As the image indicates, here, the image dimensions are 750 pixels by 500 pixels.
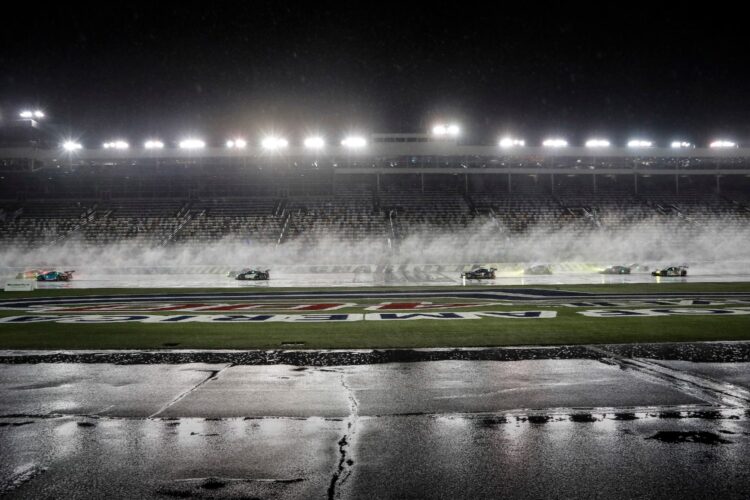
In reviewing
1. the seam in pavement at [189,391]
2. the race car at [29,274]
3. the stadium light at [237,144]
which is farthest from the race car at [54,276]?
the seam in pavement at [189,391]

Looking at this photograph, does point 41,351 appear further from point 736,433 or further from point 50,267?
point 50,267

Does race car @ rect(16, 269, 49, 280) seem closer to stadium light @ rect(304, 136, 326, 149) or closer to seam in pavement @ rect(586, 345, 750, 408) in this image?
stadium light @ rect(304, 136, 326, 149)

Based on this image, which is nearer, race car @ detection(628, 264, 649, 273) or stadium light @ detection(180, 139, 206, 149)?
race car @ detection(628, 264, 649, 273)

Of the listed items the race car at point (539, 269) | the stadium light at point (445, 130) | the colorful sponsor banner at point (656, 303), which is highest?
the stadium light at point (445, 130)

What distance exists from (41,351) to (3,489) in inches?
291

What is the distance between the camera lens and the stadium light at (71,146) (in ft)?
177

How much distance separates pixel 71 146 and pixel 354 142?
3053 centimetres

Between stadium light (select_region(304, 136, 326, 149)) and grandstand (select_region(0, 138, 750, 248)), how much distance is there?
1219 millimetres

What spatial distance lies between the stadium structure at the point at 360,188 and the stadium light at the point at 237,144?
14 centimetres

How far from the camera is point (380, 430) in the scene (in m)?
5.61

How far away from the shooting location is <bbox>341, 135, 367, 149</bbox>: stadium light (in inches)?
2128

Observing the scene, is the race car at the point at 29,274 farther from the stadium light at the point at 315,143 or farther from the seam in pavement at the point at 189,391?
the seam in pavement at the point at 189,391

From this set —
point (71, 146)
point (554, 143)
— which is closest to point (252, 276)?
point (71, 146)

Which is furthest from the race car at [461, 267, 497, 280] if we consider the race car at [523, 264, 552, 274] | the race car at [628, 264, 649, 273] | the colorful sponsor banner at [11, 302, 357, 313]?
the colorful sponsor banner at [11, 302, 357, 313]
